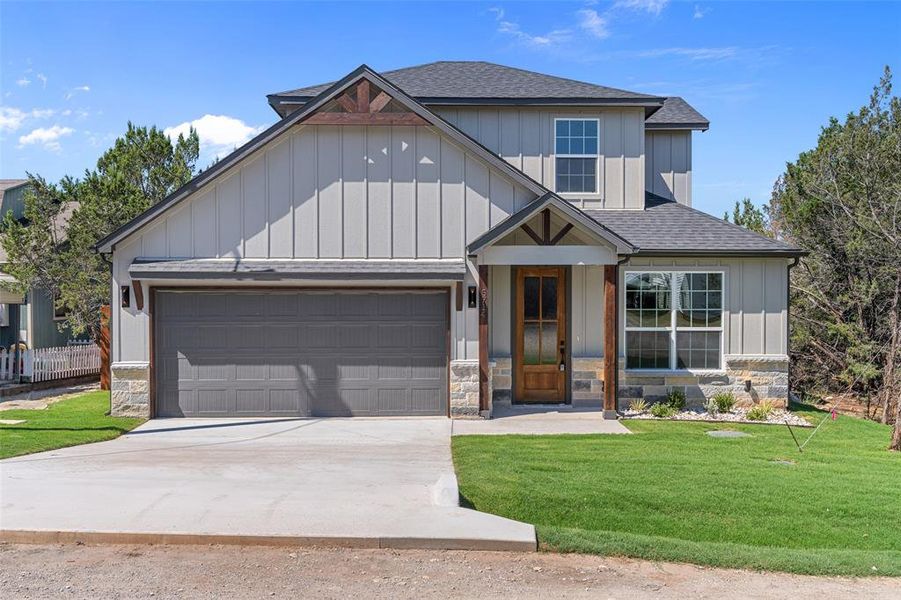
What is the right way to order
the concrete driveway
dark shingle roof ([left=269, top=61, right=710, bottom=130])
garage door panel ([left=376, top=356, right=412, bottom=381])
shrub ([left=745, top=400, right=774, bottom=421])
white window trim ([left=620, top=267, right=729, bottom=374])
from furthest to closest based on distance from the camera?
dark shingle roof ([left=269, top=61, right=710, bottom=130]) < white window trim ([left=620, top=267, right=729, bottom=374]) < shrub ([left=745, top=400, right=774, bottom=421]) < garage door panel ([left=376, top=356, right=412, bottom=381]) < the concrete driveway

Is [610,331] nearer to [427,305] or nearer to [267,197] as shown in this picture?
[427,305]

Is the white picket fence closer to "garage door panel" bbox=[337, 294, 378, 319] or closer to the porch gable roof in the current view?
"garage door panel" bbox=[337, 294, 378, 319]

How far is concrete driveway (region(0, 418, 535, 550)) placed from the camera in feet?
20.4

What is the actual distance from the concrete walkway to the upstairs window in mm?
4775

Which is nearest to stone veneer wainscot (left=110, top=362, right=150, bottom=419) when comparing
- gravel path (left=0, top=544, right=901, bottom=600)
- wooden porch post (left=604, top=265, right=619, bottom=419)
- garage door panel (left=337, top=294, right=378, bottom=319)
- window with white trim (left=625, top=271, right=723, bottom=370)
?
garage door panel (left=337, top=294, right=378, bottom=319)

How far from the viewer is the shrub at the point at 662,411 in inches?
522

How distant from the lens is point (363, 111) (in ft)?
41.4

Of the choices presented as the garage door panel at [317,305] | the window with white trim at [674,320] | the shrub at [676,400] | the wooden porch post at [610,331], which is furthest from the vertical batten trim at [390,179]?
the shrub at [676,400]

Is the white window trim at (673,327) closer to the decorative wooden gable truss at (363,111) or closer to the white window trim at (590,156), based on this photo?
the white window trim at (590,156)

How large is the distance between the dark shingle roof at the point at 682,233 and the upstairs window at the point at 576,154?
2.07 ft

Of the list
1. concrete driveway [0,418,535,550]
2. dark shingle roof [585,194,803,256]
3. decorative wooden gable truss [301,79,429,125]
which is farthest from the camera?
dark shingle roof [585,194,803,256]

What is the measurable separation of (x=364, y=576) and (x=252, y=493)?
8.29ft

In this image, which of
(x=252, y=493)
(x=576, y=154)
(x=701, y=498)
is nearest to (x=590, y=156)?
(x=576, y=154)

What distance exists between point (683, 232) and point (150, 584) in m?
11.8
